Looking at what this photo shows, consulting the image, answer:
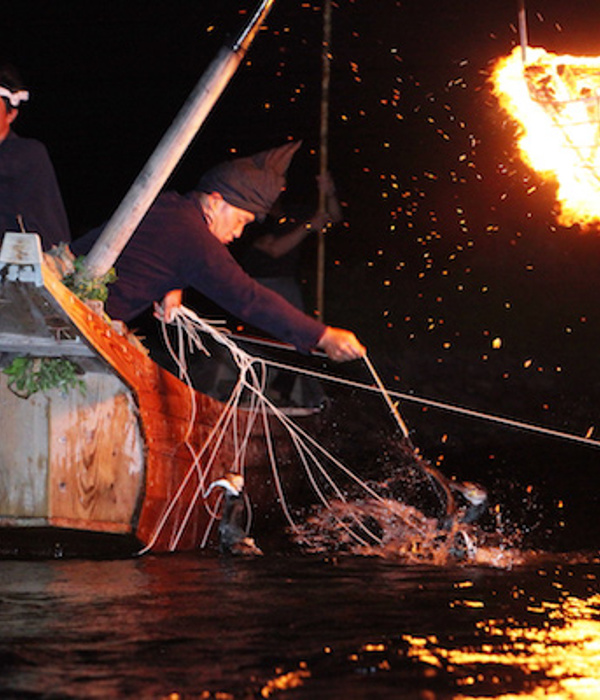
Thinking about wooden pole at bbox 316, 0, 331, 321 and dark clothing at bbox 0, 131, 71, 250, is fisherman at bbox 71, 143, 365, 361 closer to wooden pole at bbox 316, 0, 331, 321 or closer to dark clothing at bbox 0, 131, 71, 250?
dark clothing at bbox 0, 131, 71, 250

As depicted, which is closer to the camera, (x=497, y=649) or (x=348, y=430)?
(x=497, y=649)

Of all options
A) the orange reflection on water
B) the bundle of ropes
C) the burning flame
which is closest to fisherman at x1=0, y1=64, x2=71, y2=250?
the bundle of ropes

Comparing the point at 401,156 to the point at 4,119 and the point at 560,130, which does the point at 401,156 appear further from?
the point at 4,119

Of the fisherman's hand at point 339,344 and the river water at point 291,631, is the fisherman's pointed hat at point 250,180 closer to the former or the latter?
the fisherman's hand at point 339,344

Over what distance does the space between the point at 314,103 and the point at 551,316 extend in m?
5.37

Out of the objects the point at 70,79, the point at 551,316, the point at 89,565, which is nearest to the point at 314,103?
the point at 70,79

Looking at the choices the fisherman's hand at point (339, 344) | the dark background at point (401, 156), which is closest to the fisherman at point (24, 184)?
the fisherman's hand at point (339, 344)

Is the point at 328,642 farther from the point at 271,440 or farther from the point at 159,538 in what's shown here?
the point at 271,440

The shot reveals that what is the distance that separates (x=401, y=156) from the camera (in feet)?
57.6

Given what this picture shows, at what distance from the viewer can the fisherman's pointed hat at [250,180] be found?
7070 mm

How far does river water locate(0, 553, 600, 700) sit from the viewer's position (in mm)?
3264

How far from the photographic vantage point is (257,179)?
7141 mm

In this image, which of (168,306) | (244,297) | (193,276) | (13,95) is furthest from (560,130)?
(13,95)

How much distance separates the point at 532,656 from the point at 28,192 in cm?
399
